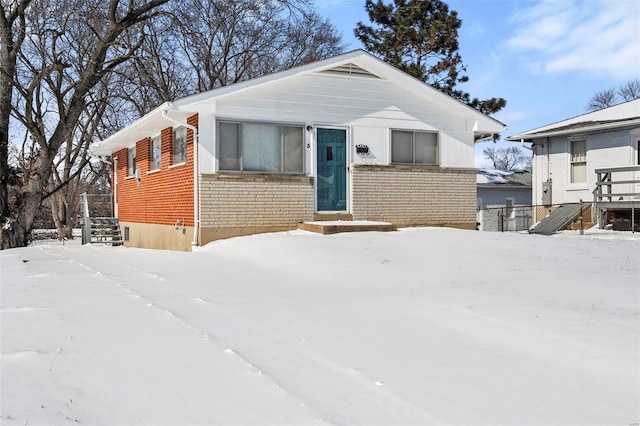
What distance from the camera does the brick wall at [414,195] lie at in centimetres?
1422

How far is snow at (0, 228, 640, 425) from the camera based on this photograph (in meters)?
3.15

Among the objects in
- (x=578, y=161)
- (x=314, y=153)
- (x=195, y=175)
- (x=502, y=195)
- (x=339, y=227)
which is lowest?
(x=339, y=227)

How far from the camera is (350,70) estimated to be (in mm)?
14164

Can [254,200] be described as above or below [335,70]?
below

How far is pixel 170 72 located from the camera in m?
33.0

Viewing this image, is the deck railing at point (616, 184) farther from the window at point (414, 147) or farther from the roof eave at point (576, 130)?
the window at point (414, 147)

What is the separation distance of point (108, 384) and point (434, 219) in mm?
12703

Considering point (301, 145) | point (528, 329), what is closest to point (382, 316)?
point (528, 329)

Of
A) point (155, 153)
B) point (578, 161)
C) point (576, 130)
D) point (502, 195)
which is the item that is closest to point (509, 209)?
point (502, 195)

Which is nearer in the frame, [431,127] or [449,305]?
[449,305]

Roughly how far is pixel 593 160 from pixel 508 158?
65.3 metres

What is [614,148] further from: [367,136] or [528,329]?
[528,329]

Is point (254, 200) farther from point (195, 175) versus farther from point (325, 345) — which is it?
point (325, 345)

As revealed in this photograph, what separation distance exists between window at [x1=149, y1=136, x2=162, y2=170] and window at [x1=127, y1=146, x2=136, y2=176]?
253 cm
